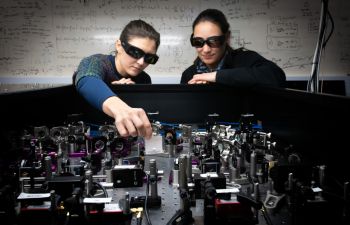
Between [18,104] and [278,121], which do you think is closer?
[18,104]

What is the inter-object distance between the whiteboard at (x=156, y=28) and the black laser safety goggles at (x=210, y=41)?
6.20ft

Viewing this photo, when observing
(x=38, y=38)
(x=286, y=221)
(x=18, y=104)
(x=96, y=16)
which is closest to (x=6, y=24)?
(x=38, y=38)

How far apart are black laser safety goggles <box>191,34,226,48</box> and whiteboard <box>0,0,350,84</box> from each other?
1890 mm

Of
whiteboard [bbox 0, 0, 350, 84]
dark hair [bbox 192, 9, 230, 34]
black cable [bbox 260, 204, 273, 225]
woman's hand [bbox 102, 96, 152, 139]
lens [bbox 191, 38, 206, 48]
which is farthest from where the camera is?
whiteboard [bbox 0, 0, 350, 84]

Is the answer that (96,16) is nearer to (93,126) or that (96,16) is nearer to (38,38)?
(38,38)

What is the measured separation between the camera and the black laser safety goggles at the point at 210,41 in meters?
2.30

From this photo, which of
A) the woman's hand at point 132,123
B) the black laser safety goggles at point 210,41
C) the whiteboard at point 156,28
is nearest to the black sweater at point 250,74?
the black laser safety goggles at point 210,41

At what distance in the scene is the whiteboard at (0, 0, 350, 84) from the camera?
409 cm

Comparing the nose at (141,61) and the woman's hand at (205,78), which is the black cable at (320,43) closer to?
the woman's hand at (205,78)

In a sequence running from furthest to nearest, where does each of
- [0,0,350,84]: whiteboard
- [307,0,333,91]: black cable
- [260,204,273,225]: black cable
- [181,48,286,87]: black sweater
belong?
1. [0,0,350,84]: whiteboard
2. [307,0,333,91]: black cable
3. [181,48,286,87]: black sweater
4. [260,204,273,225]: black cable

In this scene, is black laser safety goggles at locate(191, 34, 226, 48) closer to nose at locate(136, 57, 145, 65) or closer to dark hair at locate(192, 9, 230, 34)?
dark hair at locate(192, 9, 230, 34)

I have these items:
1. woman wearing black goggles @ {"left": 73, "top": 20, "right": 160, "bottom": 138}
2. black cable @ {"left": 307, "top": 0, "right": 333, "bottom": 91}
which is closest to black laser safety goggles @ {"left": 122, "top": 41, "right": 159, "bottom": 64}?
woman wearing black goggles @ {"left": 73, "top": 20, "right": 160, "bottom": 138}

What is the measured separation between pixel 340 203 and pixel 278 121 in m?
0.89

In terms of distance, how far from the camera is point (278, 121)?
163cm
